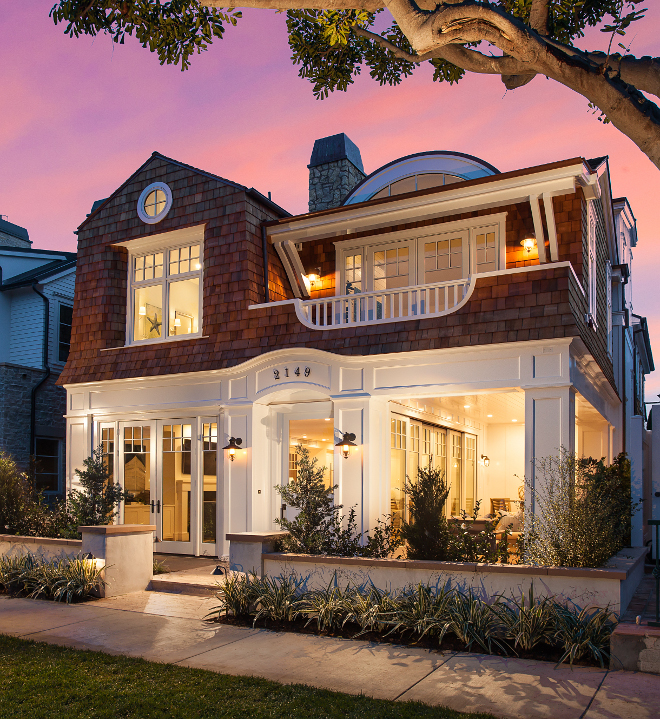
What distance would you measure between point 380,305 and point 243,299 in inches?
97.9

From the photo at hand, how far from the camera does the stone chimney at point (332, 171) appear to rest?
16703 mm

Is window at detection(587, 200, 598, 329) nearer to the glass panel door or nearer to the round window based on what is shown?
the round window

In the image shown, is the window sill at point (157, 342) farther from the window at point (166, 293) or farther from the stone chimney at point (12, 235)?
the stone chimney at point (12, 235)

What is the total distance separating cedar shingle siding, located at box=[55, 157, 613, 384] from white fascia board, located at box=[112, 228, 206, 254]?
11cm

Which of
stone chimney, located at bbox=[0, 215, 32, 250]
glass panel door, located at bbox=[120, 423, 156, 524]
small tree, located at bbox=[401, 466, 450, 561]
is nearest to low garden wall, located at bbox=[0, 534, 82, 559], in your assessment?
glass panel door, located at bbox=[120, 423, 156, 524]

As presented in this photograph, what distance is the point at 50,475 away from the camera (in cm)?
1883

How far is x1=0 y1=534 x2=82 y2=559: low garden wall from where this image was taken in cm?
1016

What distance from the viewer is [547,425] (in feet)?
30.1

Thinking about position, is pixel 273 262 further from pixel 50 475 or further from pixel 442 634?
pixel 50 475

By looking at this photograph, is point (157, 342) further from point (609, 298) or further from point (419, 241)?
point (609, 298)

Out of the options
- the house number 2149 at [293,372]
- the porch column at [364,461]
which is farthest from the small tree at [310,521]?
the house number 2149 at [293,372]

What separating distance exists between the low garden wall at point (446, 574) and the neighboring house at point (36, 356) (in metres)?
11.2

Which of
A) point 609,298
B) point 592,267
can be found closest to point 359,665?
point 592,267

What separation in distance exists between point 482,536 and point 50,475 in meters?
14.5
